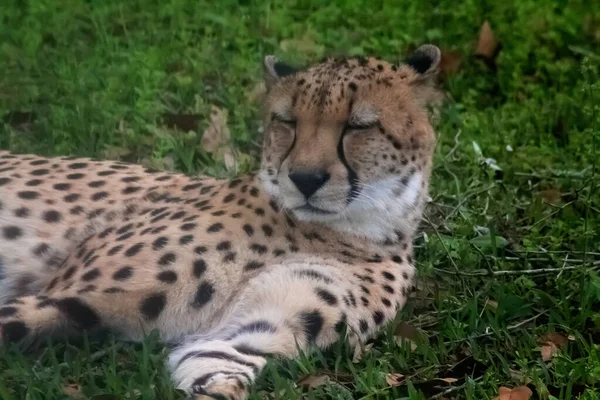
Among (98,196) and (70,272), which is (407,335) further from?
(98,196)

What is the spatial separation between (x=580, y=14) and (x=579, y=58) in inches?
13.2

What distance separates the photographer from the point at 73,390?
3.25 m

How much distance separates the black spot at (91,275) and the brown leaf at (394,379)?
945 mm

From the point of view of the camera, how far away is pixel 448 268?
4262mm

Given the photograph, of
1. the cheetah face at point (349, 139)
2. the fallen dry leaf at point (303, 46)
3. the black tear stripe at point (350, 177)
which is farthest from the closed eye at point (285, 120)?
the fallen dry leaf at point (303, 46)

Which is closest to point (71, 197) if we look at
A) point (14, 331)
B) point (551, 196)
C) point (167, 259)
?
point (167, 259)

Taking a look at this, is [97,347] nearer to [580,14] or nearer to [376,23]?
[376,23]

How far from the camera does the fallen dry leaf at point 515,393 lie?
3201 mm

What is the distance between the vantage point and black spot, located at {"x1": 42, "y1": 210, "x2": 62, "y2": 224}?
3982 millimetres

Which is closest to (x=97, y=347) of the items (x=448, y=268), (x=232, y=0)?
(x=448, y=268)

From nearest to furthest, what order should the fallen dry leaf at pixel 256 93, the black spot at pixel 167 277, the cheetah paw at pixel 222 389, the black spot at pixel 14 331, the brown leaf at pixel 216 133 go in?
the cheetah paw at pixel 222 389 < the black spot at pixel 14 331 < the black spot at pixel 167 277 < the brown leaf at pixel 216 133 < the fallen dry leaf at pixel 256 93

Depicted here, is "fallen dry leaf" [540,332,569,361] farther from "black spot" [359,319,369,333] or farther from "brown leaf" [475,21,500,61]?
"brown leaf" [475,21,500,61]

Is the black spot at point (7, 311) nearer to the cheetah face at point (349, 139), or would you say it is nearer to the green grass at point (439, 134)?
the green grass at point (439, 134)

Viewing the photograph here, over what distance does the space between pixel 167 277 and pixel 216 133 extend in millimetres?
1789
